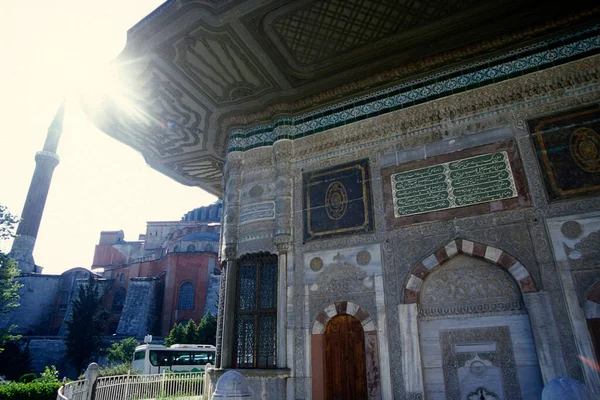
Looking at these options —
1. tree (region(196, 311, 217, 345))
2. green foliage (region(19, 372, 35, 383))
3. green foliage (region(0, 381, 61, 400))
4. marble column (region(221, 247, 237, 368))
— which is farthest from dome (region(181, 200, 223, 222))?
marble column (region(221, 247, 237, 368))

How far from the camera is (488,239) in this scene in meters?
4.98

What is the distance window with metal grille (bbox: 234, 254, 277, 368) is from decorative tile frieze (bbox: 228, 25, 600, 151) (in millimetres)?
2230

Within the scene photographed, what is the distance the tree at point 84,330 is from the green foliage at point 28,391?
626 inches

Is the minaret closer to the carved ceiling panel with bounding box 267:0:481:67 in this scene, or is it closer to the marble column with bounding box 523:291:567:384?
the carved ceiling panel with bounding box 267:0:481:67

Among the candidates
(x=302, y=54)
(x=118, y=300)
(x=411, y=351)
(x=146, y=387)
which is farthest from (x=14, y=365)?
(x=411, y=351)

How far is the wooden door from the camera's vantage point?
5.30 metres

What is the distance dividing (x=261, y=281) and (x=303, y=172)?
196cm

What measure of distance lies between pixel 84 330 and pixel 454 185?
27.1 meters

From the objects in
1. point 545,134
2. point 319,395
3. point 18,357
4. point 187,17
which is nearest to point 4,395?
point 319,395

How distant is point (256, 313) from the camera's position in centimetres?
630

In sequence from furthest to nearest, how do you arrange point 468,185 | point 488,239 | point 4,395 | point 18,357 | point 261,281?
point 18,357, point 4,395, point 261,281, point 468,185, point 488,239

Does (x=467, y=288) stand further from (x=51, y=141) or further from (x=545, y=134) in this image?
(x=51, y=141)

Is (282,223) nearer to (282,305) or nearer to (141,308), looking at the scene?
(282,305)

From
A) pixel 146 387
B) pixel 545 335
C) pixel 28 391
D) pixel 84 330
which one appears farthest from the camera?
pixel 84 330
